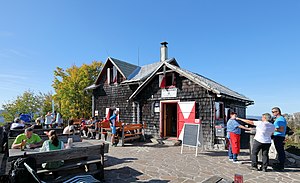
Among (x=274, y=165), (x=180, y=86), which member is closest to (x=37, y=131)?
(x=180, y=86)

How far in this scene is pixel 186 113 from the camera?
393 inches

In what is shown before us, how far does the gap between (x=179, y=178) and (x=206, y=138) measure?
191 inches

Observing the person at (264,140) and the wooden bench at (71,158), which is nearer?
the wooden bench at (71,158)

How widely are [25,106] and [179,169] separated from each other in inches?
1087

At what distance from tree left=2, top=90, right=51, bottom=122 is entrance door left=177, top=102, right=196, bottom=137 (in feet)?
74.8

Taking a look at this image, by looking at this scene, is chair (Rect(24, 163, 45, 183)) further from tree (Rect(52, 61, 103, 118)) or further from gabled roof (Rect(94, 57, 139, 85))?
tree (Rect(52, 61, 103, 118))

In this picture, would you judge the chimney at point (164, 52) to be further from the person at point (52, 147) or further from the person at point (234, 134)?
the person at point (52, 147)

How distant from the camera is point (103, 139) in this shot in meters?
11.5

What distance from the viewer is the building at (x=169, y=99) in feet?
30.4

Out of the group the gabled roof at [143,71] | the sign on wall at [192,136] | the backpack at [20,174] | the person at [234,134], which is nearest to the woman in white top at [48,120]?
the gabled roof at [143,71]

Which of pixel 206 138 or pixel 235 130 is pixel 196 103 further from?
pixel 235 130

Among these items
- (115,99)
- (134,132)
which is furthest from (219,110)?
(115,99)

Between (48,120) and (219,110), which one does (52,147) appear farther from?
(48,120)

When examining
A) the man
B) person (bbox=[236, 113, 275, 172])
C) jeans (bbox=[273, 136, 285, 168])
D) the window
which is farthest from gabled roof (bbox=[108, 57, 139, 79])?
jeans (bbox=[273, 136, 285, 168])
